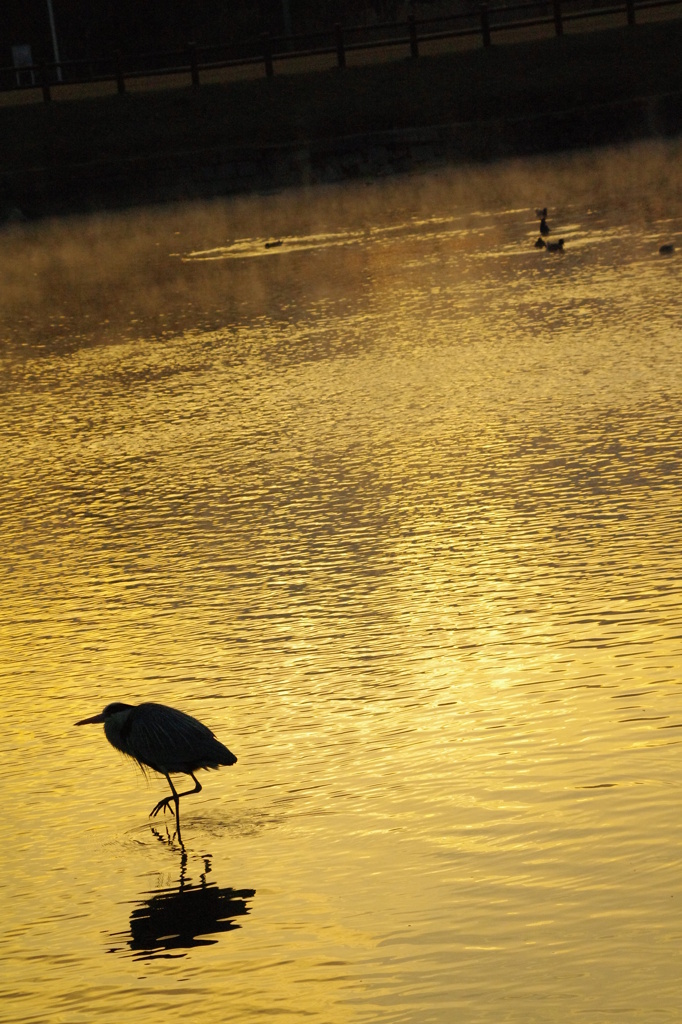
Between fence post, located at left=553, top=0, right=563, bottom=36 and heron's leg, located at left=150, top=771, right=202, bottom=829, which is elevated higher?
fence post, located at left=553, top=0, right=563, bottom=36

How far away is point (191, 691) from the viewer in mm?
7168

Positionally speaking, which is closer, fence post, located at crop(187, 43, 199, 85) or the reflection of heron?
the reflection of heron

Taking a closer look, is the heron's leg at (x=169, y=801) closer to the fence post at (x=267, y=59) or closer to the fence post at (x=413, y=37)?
the fence post at (x=413, y=37)

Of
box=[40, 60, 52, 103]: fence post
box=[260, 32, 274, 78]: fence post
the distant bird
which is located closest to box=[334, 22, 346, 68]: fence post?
box=[260, 32, 274, 78]: fence post

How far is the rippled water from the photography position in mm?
4938

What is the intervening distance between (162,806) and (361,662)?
1.50 meters

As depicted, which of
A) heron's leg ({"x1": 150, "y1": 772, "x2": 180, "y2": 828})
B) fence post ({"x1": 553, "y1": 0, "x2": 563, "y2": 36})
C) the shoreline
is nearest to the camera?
heron's leg ({"x1": 150, "y1": 772, "x2": 180, "y2": 828})

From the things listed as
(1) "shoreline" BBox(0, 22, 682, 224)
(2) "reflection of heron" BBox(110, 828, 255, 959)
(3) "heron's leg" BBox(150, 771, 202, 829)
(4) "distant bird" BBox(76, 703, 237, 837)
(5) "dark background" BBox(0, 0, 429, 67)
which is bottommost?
(2) "reflection of heron" BBox(110, 828, 255, 959)

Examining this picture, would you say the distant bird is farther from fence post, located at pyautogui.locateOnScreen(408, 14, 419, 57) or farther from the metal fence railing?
fence post, located at pyautogui.locateOnScreen(408, 14, 419, 57)

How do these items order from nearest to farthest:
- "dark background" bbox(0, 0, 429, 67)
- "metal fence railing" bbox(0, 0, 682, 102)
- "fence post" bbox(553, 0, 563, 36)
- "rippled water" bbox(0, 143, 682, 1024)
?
"rippled water" bbox(0, 143, 682, 1024) → "fence post" bbox(553, 0, 563, 36) → "metal fence railing" bbox(0, 0, 682, 102) → "dark background" bbox(0, 0, 429, 67)

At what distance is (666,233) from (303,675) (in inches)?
533

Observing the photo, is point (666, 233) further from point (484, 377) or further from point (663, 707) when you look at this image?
point (663, 707)

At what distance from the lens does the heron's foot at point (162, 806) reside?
5871mm

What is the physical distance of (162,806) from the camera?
6.05 metres
